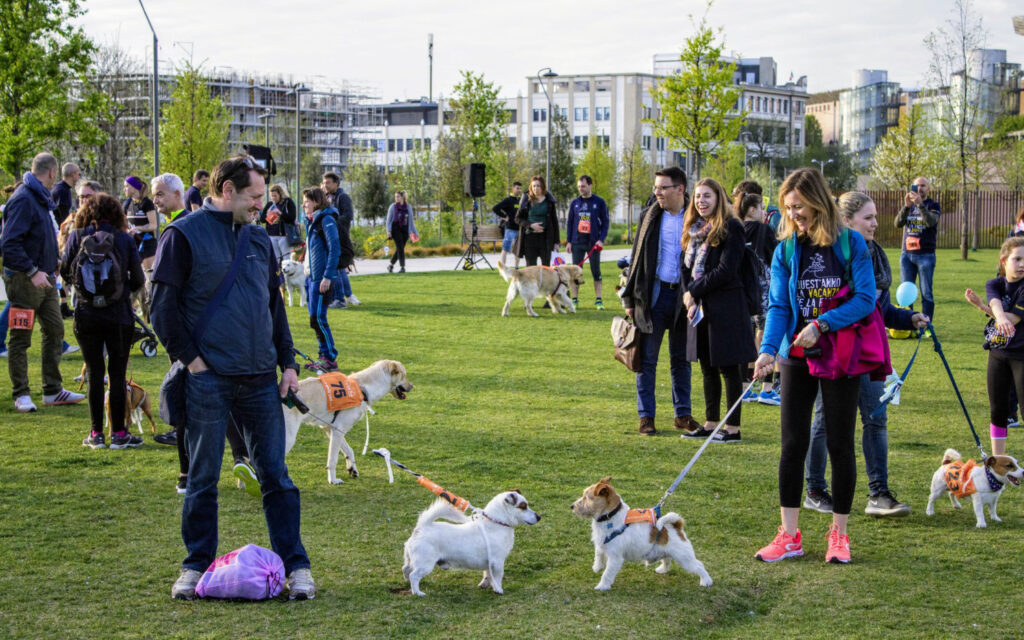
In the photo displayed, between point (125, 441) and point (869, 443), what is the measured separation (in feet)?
18.1

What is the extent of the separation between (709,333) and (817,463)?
186cm

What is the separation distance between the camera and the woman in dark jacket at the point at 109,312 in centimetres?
690

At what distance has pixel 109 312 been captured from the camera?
6910mm

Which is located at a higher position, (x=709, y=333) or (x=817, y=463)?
(x=709, y=333)

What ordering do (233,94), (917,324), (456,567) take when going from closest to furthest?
(456,567) < (917,324) < (233,94)

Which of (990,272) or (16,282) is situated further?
(990,272)

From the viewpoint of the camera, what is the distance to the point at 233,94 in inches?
4321

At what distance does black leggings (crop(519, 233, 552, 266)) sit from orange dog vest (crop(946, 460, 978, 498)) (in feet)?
38.5

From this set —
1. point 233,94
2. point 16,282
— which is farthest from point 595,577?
point 233,94

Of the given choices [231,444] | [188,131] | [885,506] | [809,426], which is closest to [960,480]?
[885,506]

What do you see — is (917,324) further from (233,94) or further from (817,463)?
(233,94)

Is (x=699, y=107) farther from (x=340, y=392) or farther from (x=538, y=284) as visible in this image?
(x=340, y=392)

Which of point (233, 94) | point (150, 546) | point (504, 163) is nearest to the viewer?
point (150, 546)

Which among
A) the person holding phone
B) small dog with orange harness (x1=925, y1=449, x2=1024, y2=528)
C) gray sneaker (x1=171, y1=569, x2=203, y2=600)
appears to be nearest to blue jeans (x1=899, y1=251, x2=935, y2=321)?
the person holding phone
